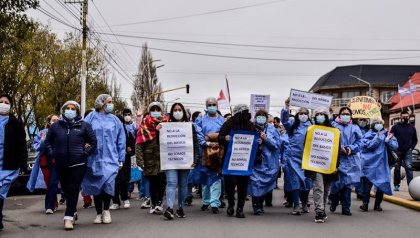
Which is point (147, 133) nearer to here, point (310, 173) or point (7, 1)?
point (310, 173)

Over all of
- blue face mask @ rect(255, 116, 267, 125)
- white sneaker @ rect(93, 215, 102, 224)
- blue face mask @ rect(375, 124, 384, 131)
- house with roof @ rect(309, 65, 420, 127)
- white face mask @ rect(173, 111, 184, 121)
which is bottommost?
white sneaker @ rect(93, 215, 102, 224)

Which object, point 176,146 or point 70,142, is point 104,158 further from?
point 176,146

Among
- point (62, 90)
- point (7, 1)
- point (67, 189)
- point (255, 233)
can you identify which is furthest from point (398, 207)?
point (62, 90)

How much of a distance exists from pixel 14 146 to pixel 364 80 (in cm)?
9006

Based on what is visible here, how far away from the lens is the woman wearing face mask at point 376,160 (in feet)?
39.7

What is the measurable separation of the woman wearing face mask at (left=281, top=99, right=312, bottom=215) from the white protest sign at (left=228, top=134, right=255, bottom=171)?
2.60 ft

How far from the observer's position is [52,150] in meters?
9.12

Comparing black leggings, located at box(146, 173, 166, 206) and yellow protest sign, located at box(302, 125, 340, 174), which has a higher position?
yellow protest sign, located at box(302, 125, 340, 174)

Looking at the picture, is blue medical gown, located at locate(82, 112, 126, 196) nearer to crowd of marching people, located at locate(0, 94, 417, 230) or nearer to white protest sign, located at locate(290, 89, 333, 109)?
crowd of marching people, located at locate(0, 94, 417, 230)

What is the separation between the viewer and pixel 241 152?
35.1 feet

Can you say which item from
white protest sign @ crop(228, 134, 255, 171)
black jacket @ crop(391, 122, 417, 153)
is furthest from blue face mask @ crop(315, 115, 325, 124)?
black jacket @ crop(391, 122, 417, 153)

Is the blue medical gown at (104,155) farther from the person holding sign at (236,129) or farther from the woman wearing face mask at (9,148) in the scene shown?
the person holding sign at (236,129)

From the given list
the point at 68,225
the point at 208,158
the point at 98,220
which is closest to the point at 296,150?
the point at 208,158

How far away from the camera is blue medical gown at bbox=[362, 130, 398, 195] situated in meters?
12.1
